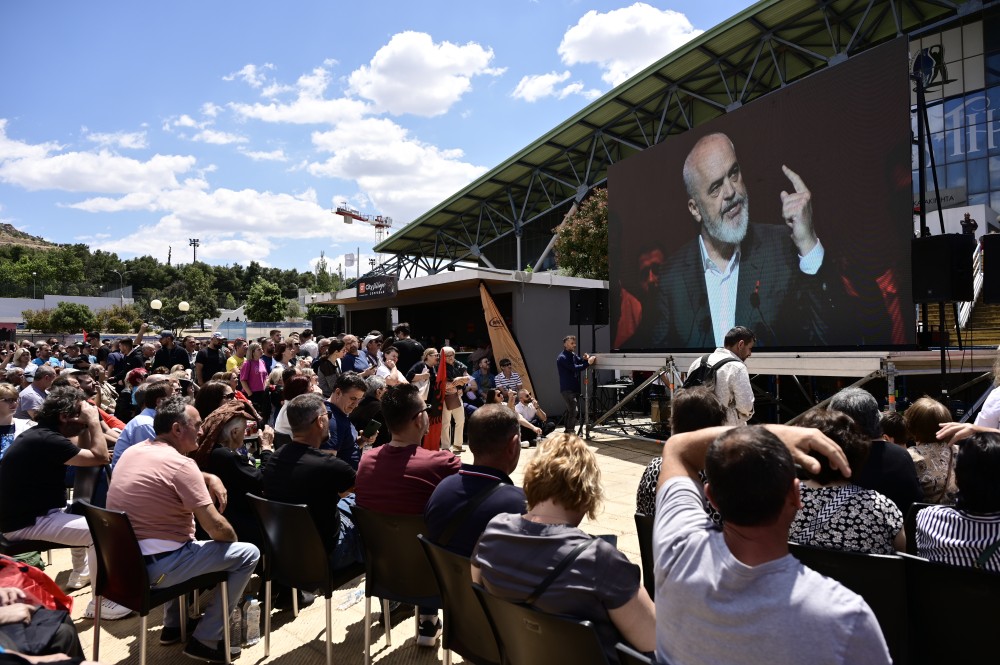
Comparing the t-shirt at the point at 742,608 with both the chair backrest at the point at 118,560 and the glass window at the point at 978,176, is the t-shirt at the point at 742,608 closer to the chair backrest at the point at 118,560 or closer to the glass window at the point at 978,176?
the chair backrest at the point at 118,560

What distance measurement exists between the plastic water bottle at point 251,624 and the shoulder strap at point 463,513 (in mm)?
1578

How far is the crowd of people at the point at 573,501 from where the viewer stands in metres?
1.13

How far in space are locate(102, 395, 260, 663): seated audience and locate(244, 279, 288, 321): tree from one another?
47929 mm

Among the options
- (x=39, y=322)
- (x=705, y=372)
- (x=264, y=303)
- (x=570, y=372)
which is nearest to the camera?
(x=705, y=372)

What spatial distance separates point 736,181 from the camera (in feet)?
27.3

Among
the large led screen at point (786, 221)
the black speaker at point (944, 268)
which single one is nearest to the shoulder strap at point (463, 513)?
the black speaker at point (944, 268)

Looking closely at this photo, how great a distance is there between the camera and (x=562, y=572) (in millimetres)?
1641

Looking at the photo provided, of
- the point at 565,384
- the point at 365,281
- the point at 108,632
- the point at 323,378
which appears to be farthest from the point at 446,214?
the point at 108,632

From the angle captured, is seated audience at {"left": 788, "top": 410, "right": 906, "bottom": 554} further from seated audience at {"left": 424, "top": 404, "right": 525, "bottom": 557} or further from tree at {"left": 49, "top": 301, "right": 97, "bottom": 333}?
tree at {"left": 49, "top": 301, "right": 97, "bottom": 333}

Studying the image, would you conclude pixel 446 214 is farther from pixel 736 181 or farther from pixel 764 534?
pixel 764 534

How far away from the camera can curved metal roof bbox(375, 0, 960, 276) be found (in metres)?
16.2

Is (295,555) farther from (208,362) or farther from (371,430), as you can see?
(208,362)

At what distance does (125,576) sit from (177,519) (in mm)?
309

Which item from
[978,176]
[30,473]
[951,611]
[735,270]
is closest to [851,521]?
[951,611]
